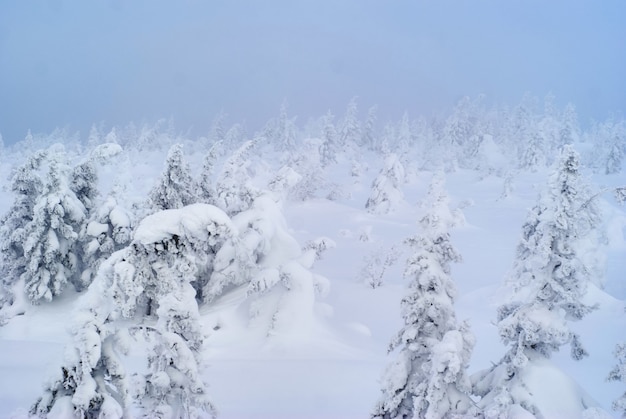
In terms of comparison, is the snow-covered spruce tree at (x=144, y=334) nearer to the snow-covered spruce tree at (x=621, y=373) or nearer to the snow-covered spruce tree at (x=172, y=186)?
the snow-covered spruce tree at (x=621, y=373)

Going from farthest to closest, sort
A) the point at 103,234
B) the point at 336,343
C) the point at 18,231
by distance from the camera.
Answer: the point at 103,234, the point at 18,231, the point at 336,343

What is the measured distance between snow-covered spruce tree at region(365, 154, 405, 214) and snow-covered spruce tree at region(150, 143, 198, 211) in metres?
32.3

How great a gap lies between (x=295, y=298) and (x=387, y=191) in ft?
113

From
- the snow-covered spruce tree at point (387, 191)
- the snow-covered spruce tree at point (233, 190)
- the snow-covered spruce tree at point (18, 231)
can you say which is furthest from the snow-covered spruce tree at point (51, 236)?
the snow-covered spruce tree at point (387, 191)

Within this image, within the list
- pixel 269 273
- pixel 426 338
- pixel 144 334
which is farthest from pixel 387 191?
pixel 144 334

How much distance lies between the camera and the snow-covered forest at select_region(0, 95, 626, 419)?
9.27 meters

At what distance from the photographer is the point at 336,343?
835 inches

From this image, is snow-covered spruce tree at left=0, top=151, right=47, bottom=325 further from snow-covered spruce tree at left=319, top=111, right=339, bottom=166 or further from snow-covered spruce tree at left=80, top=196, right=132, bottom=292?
snow-covered spruce tree at left=319, top=111, right=339, bottom=166

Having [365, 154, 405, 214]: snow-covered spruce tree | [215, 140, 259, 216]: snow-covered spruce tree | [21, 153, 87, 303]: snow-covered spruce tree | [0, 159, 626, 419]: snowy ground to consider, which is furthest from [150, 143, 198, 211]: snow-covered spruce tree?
[365, 154, 405, 214]: snow-covered spruce tree

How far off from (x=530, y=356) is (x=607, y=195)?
56.2m

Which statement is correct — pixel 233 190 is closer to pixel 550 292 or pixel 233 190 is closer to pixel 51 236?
pixel 51 236

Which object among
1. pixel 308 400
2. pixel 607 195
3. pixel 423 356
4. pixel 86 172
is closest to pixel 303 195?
pixel 86 172

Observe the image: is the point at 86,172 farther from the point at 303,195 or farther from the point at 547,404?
the point at 303,195

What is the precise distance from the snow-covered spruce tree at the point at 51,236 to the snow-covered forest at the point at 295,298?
101mm
